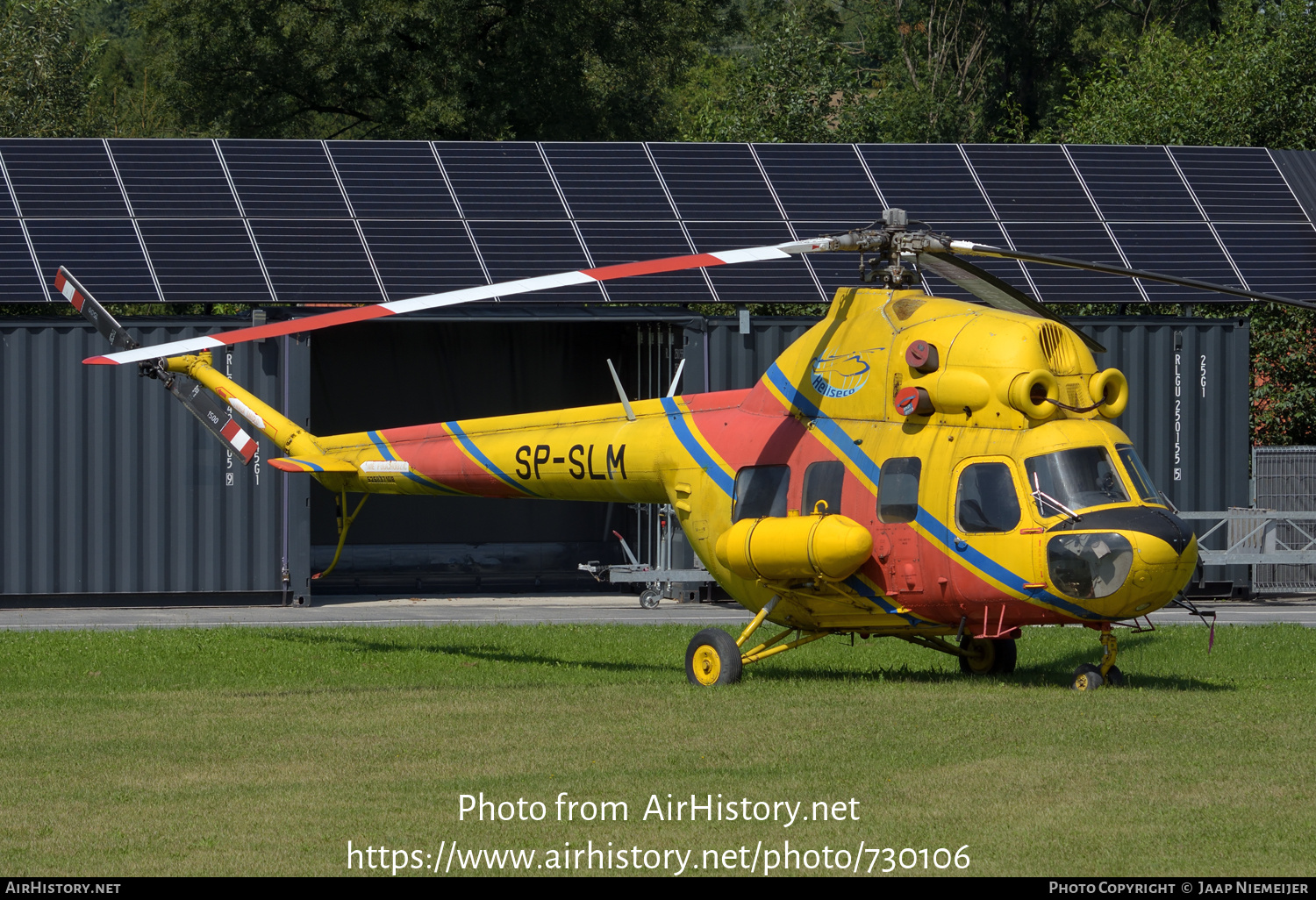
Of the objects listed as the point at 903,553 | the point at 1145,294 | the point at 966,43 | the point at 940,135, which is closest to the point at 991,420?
the point at 903,553

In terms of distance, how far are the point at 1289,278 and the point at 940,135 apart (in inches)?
1176

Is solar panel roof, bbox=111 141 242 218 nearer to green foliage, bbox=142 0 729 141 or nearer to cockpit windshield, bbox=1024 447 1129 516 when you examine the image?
cockpit windshield, bbox=1024 447 1129 516

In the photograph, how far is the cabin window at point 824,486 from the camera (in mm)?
13789

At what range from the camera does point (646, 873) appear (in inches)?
303

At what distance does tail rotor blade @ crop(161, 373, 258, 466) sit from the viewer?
56.6ft

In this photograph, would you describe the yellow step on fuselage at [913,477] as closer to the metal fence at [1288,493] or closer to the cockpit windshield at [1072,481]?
the cockpit windshield at [1072,481]

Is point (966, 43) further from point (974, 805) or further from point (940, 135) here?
point (974, 805)

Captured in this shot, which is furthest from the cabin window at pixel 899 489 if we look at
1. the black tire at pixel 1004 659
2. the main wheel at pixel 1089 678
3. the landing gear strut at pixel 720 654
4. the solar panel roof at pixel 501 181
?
the solar panel roof at pixel 501 181

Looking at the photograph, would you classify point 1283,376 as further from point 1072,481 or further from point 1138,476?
point 1072,481

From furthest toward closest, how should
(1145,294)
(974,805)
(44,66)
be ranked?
(44,66)
(1145,294)
(974,805)

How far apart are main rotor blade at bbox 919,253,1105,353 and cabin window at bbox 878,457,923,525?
1713 mm

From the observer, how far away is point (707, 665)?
14.1 m

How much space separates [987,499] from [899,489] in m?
0.81

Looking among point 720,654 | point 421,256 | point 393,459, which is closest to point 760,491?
point 720,654
